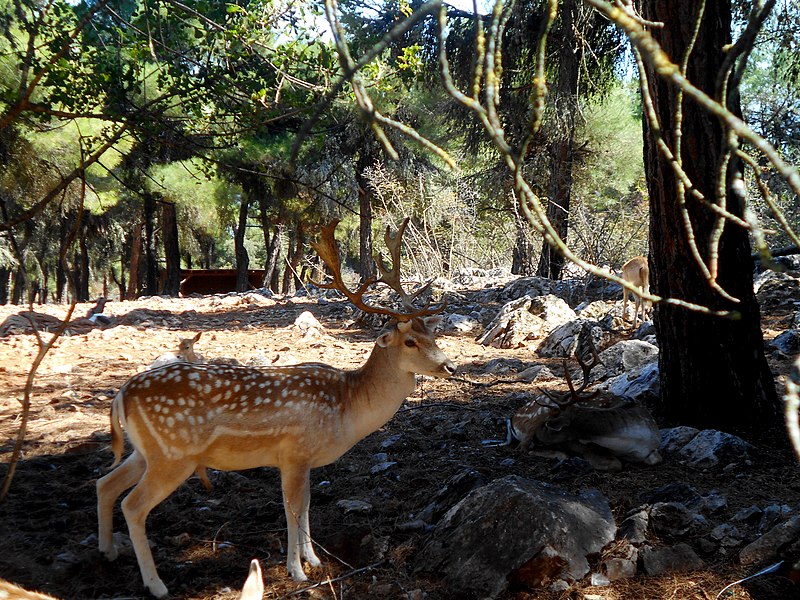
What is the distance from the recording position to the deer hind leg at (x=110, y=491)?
12.5 ft

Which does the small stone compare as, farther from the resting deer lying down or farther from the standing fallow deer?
the resting deer lying down

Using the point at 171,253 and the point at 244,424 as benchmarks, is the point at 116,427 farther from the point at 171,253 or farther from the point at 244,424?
the point at 171,253

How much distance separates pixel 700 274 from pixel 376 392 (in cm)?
238

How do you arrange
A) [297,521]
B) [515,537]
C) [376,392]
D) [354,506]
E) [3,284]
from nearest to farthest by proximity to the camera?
1. [515,537]
2. [297,521]
3. [376,392]
4. [354,506]
5. [3,284]

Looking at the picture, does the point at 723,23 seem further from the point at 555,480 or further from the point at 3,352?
the point at 3,352

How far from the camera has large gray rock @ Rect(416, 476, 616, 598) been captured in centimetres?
330

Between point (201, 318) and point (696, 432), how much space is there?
12234 mm

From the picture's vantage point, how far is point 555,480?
4.45 meters

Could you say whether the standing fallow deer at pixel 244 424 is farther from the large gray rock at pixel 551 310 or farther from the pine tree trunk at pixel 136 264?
the pine tree trunk at pixel 136 264

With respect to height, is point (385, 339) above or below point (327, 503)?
above

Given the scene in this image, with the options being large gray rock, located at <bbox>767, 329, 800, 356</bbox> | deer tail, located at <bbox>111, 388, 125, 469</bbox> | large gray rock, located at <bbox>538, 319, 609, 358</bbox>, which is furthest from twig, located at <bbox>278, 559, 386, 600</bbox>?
large gray rock, located at <bbox>538, 319, 609, 358</bbox>

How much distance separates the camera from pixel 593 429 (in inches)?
185

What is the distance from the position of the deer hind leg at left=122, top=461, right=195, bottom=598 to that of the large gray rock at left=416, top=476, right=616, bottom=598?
135 cm

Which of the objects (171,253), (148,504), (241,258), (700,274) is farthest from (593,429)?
(241,258)
